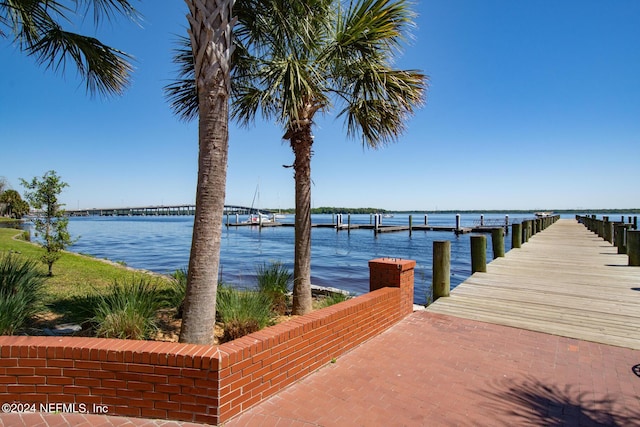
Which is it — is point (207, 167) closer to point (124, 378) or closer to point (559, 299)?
point (124, 378)

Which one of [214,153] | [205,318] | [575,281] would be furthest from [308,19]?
[575,281]

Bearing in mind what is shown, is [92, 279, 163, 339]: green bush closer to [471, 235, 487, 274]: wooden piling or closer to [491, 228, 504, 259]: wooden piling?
[471, 235, 487, 274]: wooden piling

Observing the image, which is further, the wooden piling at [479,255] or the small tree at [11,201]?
the small tree at [11,201]

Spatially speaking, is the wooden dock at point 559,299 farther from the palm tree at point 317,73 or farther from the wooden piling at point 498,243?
the palm tree at point 317,73

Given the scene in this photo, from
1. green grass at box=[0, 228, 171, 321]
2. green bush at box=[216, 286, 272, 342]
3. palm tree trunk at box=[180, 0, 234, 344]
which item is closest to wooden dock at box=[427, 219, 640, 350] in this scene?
green bush at box=[216, 286, 272, 342]

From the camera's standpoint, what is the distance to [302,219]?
5.79m

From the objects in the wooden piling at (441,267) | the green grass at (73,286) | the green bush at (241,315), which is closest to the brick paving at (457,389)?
the green bush at (241,315)

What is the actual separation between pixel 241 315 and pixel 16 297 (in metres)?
2.64

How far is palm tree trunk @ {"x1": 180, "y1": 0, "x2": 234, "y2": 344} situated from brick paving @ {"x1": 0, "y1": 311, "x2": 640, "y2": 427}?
1099 millimetres

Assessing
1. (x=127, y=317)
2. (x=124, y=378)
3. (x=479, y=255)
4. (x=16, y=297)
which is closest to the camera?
(x=124, y=378)

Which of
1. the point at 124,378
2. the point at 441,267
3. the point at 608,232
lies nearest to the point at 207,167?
the point at 124,378

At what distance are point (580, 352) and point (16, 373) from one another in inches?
221

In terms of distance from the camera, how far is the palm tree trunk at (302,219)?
570 cm

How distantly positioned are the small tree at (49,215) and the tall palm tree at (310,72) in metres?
6.17
